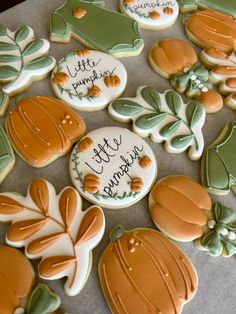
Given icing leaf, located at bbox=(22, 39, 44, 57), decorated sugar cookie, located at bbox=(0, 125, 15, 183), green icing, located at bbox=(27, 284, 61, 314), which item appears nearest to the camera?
green icing, located at bbox=(27, 284, 61, 314)

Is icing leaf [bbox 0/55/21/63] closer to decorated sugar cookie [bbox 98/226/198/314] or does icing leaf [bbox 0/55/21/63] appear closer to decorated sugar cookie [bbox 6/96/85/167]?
decorated sugar cookie [bbox 6/96/85/167]

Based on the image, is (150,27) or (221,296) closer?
(221,296)

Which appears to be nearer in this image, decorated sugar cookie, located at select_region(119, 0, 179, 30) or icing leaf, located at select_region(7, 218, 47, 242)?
icing leaf, located at select_region(7, 218, 47, 242)

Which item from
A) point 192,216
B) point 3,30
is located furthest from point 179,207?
point 3,30

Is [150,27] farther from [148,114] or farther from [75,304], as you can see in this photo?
[75,304]

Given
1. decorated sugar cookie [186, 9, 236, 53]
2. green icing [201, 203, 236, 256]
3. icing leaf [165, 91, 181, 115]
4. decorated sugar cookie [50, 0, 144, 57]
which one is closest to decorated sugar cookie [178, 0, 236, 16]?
decorated sugar cookie [186, 9, 236, 53]

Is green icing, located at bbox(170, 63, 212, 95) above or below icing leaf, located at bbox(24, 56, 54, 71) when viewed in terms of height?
below

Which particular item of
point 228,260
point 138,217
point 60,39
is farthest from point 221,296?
point 60,39
